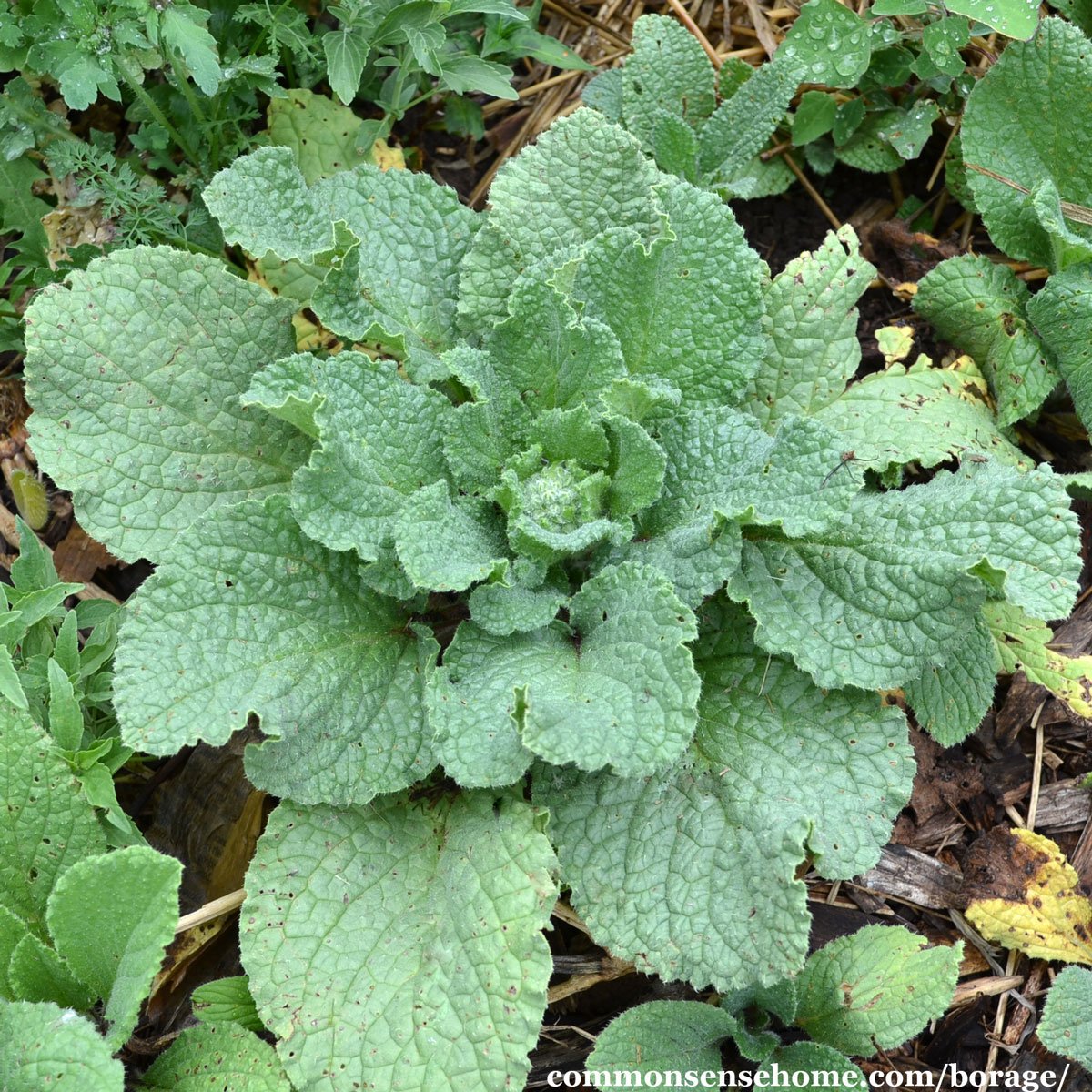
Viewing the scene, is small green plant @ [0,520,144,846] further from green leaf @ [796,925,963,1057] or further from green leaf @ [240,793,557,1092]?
green leaf @ [796,925,963,1057]

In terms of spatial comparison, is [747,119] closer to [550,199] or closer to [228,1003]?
[550,199]

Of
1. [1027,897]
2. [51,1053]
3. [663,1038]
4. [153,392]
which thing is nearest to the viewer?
Result: [51,1053]

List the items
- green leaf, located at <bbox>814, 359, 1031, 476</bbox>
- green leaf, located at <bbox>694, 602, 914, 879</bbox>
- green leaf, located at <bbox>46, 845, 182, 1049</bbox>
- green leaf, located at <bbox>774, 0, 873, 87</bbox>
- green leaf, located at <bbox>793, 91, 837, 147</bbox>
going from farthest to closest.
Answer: green leaf, located at <bbox>793, 91, 837, 147</bbox>, green leaf, located at <bbox>774, 0, 873, 87</bbox>, green leaf, located at <bbox>814, 359, 1031, 476</bbox>, green leaf, located at <bbox>694, 602, 914, 879</bbox>, green leaf, located at <bbox>46, 845, 182, 1049</bbox>

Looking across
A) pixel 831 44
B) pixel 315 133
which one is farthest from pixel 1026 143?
pixel 315 133

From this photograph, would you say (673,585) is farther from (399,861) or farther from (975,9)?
(975,9)

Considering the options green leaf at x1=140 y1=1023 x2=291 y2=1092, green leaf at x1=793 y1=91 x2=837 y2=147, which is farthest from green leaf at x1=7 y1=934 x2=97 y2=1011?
green leaf at x1=793 y1=91 x2=837 y2=147

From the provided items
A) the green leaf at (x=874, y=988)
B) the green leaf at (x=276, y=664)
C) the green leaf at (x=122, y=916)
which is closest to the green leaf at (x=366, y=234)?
the green leaf at (x=276, y=664)

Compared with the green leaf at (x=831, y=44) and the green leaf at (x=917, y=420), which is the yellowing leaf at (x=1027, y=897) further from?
the green leaf at (x=831, y=44)
